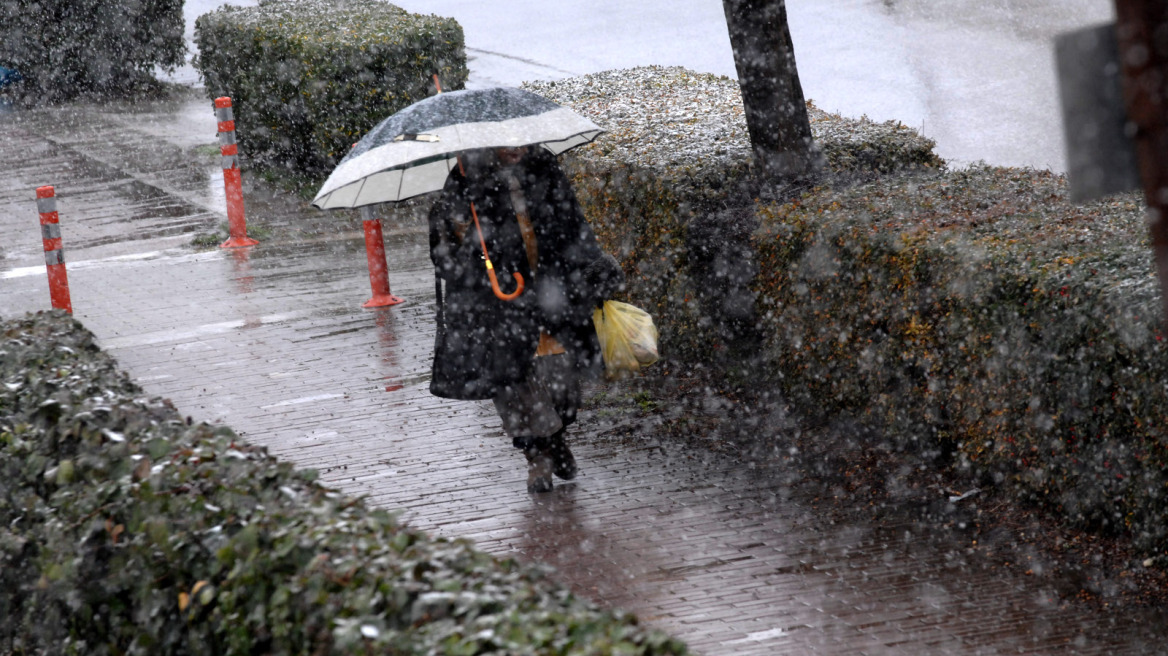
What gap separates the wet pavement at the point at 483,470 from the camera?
14.4 ft

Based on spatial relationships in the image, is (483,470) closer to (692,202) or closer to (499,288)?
(499,288)

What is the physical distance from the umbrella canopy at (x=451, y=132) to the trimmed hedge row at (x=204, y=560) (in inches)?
53.7

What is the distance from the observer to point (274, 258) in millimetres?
10773

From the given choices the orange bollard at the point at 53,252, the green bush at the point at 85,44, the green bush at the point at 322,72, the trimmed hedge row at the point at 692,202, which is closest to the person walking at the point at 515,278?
the trimmed hedge row at the point at 692,202

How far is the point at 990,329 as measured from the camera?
4.91 metres

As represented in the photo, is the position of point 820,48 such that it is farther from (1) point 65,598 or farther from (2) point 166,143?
(1) point 65,598

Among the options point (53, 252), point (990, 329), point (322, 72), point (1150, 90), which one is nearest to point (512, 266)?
point (990, 329)

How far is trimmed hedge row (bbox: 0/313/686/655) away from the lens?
8.58 feet

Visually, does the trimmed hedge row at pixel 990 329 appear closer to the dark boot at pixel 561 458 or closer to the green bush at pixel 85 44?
the dark boot at pixel 561 458

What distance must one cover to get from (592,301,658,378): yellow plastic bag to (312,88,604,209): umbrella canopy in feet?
2.65

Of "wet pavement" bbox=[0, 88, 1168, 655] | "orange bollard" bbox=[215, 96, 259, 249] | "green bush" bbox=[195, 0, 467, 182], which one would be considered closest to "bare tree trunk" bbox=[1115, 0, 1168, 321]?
"wet pavement" bbox=[0, 88, 1168, 655]

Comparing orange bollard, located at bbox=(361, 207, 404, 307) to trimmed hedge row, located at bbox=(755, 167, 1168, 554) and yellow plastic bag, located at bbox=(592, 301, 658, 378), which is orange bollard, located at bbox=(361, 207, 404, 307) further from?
yellow plastic bag, located at bbox=(592, 301, 658, 378)

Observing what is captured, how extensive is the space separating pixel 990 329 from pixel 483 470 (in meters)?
2.49

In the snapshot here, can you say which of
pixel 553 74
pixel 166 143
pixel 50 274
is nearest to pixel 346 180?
pixel 50 274
